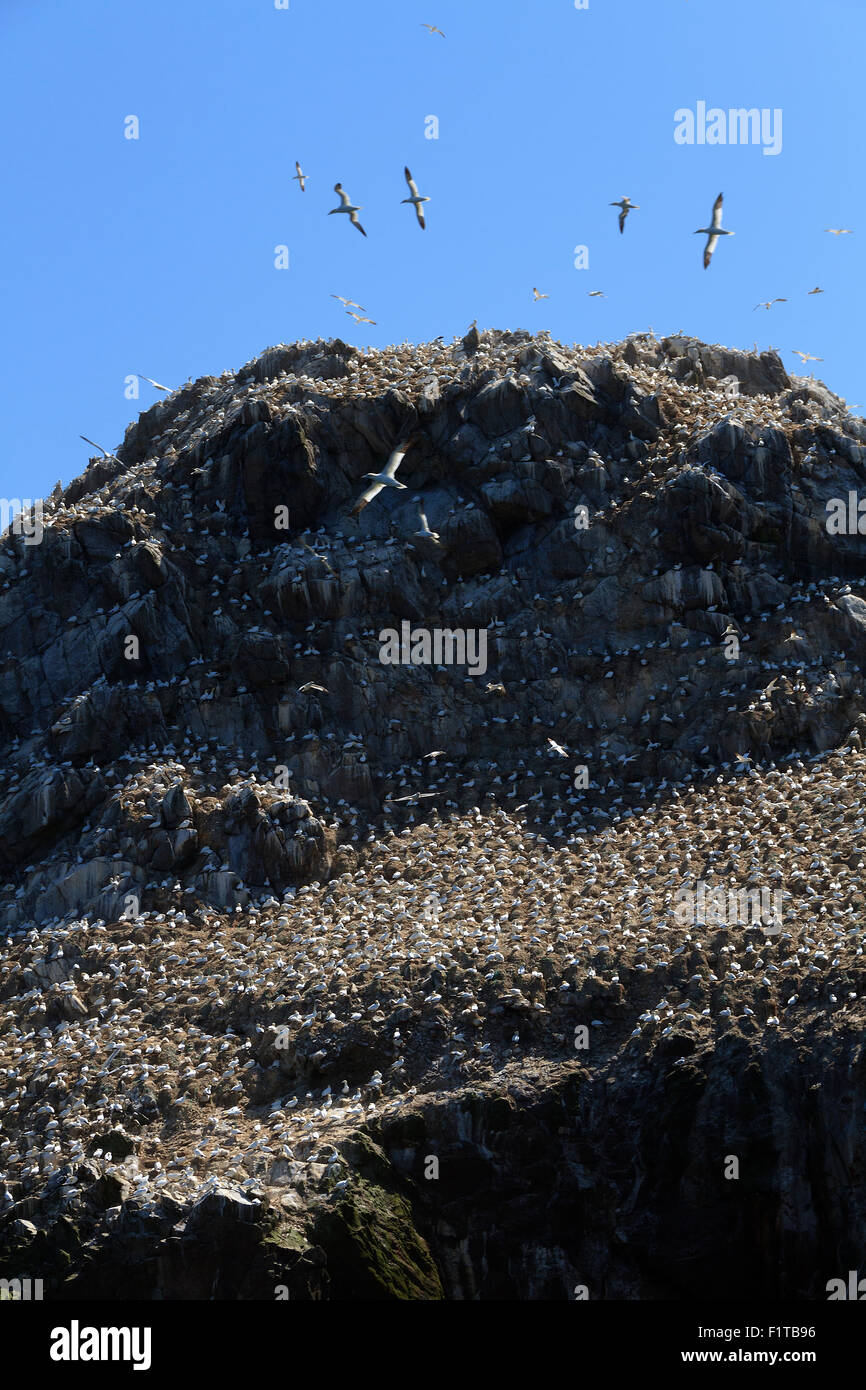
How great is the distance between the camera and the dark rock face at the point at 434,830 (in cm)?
3862

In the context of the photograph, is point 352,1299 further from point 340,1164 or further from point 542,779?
point 542,779

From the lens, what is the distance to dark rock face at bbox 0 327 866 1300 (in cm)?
3862

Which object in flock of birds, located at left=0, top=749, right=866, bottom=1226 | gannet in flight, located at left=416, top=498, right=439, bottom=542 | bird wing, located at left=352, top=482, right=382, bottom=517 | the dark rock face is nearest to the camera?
the dark rock face

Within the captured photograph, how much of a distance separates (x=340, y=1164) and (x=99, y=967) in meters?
13.4

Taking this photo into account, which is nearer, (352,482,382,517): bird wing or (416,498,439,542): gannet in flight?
(352,482,382,517): bird wing

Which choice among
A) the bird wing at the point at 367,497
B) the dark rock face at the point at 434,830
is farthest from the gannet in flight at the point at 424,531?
the bird wing at the point at 367,497

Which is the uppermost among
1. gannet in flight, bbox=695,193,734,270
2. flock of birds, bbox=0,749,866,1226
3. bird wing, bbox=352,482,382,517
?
gannet in flight, bbox=695,193,734,270

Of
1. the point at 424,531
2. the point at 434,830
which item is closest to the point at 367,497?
the point at 424,531

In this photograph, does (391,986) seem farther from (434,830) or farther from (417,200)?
(417,200)

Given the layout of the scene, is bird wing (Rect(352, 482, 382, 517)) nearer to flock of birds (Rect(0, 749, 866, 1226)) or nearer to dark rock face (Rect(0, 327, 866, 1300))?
dark rock face (Rect(0, 327, 866, 1300))

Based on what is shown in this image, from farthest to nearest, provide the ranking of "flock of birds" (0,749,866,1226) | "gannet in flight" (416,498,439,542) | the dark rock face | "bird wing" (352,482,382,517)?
"gannet in flight" (416,498,439,542), "bird wing" (352,482,382,517), "flock of birds" (0,749,866,1226), the dark rock face

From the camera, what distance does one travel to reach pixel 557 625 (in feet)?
201

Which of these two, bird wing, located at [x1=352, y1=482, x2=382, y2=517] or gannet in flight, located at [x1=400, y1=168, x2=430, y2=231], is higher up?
gannet in flight, located at [x1=400, y1=168, x2=430, y2=231]

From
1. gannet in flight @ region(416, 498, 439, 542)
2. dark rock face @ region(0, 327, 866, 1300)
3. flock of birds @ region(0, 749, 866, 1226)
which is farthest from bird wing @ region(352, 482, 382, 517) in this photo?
flock of birds @ region(0, 749, 866, 1226)
